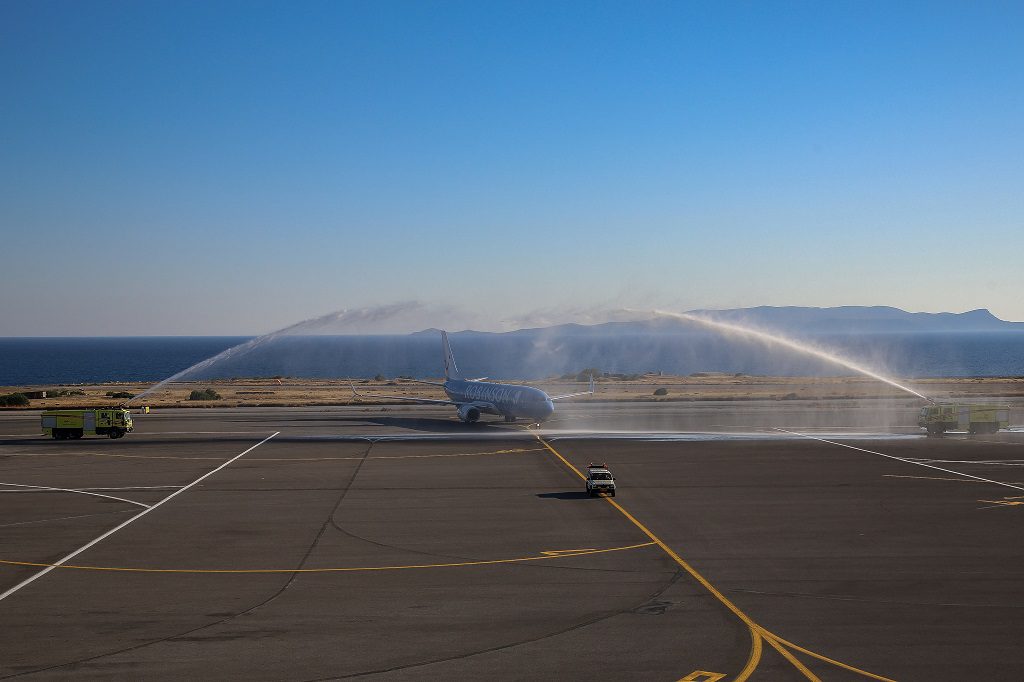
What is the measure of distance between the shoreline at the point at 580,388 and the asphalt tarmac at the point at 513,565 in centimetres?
4378

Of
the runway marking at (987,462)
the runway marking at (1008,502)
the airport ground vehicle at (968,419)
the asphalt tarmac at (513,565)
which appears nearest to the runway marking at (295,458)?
the asphalt tarmac at (513,565)

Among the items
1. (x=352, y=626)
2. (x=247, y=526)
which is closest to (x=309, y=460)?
(x=247, y=526)

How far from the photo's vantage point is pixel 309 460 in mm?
55781

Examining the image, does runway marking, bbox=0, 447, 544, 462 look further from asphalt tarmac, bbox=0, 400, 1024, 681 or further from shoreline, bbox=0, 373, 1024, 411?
shoreline, bbox=0, 373, 1024, 411

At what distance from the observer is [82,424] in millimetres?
69375

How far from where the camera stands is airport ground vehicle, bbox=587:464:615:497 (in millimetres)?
41594

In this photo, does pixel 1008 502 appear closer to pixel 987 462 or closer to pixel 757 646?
pixel 987 462

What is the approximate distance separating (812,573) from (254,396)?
106323 mm

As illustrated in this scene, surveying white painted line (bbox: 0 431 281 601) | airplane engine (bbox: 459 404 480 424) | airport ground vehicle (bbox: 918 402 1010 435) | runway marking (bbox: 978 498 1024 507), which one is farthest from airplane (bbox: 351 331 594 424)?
runway marking (bbox: 978 498 1024 507)

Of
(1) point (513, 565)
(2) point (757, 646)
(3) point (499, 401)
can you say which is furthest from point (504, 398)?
(2) point (757, 646)

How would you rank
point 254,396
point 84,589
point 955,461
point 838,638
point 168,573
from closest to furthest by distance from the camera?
1. point 838,638
2. point 84,589
3. point 168,573
4. point 955,461
5. point 254,396

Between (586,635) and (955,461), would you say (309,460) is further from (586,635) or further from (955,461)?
(955,461)

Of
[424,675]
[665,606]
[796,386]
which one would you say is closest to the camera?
[424,675]

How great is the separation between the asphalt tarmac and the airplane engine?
20.2m
